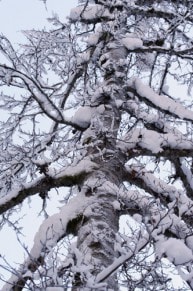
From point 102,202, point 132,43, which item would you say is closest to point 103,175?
point 102,202

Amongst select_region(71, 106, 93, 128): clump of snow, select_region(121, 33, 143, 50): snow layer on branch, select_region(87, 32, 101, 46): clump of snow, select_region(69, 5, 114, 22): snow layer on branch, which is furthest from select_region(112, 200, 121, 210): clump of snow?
select_region(69, 5, 114, 22): snow layer on branch

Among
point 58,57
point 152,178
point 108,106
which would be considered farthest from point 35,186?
point 58,57

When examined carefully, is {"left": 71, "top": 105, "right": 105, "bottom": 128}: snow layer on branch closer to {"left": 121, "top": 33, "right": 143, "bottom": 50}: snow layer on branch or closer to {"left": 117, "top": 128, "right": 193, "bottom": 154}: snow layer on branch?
{"left": 117, "top": 128, "right": 193, "bottom": 154}: snow layer on branch

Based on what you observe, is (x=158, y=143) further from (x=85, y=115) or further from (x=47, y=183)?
(x=47, y=183)

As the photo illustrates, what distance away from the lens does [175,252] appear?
269 cm

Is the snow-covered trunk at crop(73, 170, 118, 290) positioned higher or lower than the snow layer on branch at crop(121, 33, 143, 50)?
lower

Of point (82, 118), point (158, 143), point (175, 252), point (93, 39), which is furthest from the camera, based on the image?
point (93, 39)

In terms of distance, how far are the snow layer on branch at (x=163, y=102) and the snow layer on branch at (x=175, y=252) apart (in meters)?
3.06

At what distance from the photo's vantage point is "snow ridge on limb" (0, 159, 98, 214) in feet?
16.0

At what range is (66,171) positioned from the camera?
495 cm

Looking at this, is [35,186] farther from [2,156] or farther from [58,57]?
[58,57]

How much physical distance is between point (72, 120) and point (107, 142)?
1.52 feet

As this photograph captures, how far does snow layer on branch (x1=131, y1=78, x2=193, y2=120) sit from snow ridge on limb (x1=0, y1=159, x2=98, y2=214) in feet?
4.11

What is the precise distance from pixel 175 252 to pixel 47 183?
2.39 m
